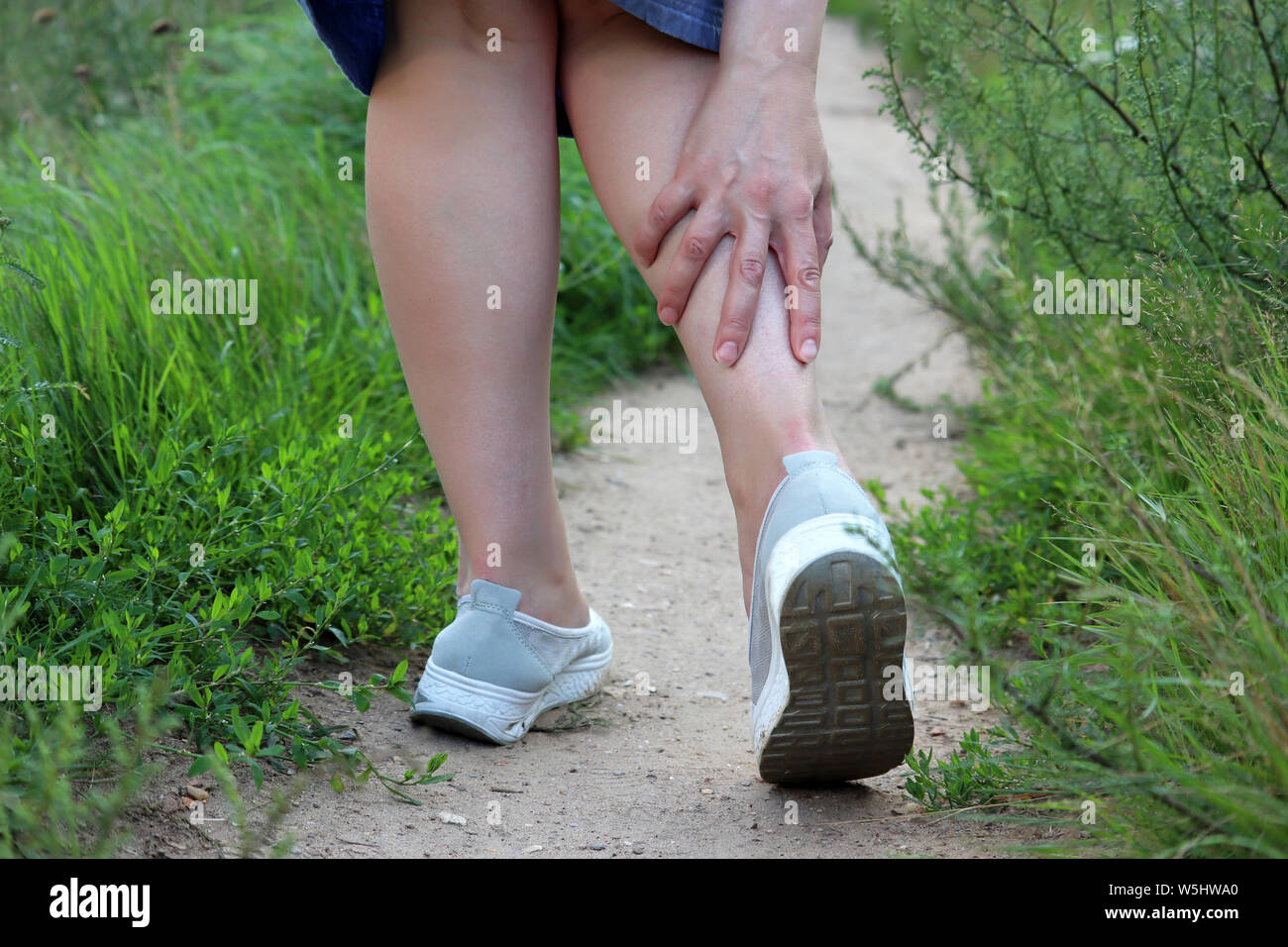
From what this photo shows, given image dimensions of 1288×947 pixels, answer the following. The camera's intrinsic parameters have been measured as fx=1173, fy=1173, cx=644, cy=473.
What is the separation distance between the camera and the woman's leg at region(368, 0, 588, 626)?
1569 millimetres

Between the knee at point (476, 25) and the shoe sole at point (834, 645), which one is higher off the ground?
the knee at point (476, 25)

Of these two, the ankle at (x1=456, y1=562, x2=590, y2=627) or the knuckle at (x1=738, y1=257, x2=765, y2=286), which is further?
the ankle at (x1=456, y1=562, x2=590, y2=627)

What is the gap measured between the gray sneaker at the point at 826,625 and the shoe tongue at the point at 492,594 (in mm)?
440

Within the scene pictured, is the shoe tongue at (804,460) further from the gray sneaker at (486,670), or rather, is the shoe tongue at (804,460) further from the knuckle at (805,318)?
the gray sneaker at (486,670)

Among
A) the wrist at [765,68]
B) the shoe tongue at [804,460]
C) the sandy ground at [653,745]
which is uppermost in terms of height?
the wrist at [765,68]

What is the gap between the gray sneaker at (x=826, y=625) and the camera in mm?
1281

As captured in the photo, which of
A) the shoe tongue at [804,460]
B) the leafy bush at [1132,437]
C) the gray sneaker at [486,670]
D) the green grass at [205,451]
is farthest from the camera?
the gray sneaker at [486,670]

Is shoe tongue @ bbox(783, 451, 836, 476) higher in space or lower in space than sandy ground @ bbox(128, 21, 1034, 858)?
higher

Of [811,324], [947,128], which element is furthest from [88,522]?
[947,128]

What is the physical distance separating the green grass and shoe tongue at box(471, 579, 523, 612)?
0.18 meters

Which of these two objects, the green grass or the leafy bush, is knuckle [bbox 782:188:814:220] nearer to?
the leafy bush

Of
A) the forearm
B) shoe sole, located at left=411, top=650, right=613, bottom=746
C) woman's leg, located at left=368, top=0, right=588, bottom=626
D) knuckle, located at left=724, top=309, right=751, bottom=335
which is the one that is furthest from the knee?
shoe sole, located at left=411, top=650, right=613, bottom=746

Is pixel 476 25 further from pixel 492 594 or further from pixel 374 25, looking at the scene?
pixel 492 594

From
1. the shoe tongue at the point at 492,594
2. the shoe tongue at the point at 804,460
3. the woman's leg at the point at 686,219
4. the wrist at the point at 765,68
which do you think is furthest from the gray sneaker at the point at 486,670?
the wrist at the point at 765,68
